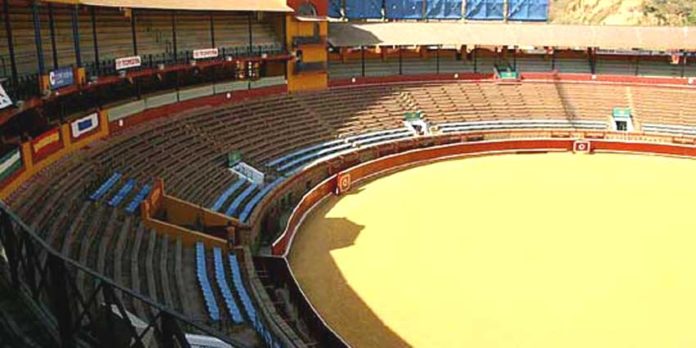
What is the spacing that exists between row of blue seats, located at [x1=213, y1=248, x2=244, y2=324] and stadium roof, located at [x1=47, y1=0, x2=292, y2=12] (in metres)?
9.68

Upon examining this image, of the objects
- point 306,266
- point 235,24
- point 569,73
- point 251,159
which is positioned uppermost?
point 235,24

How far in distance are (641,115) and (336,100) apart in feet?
63.5

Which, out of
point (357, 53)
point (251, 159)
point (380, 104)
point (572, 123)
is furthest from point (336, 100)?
point (572, 123)

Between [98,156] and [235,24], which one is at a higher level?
[235,24]

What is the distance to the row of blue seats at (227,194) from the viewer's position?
24594 mm

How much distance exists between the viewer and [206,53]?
105 ft

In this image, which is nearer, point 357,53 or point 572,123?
point 572,123

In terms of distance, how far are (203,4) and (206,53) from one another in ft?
7.94

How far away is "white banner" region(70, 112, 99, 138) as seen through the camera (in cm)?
2315

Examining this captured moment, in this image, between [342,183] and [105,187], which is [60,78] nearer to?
[105,187]

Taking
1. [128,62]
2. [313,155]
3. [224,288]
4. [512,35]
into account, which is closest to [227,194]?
[128,62]

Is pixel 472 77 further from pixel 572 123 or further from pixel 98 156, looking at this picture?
pixel 98 156

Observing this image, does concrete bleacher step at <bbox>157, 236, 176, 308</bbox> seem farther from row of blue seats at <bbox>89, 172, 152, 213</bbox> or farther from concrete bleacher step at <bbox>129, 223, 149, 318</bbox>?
row of blue seats at <bbox>89, 172, 152, 213</bbox>

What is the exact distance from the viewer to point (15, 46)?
23.1m
